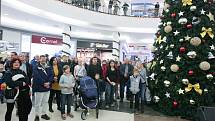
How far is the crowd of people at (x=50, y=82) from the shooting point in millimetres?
5012

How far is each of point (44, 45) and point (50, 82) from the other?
48.4 ft

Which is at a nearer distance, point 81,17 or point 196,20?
point 196,20

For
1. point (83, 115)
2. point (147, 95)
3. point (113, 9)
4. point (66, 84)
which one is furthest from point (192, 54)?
point (113, 9)

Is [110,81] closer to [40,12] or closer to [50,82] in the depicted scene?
[50,82]

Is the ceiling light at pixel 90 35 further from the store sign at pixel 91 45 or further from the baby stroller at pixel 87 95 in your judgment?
the baby stroller at pixel 87 95

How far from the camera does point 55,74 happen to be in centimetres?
743

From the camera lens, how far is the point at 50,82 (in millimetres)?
6629

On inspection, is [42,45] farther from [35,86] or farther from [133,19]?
[35,86]

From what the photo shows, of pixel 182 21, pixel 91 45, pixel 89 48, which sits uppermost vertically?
pixel 91 45

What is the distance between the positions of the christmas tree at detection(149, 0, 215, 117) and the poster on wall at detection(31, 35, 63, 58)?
540 inches

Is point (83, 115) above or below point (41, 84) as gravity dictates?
below

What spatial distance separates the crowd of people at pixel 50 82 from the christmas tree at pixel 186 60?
2.65 ft

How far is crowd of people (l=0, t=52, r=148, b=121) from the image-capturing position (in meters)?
5.01

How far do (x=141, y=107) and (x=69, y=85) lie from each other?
9.22ft
